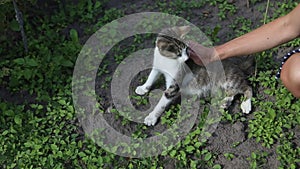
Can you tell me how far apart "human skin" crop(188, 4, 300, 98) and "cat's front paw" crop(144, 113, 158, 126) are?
58cm

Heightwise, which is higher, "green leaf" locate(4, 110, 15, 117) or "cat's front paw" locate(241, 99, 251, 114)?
"cat's front paw" locate(241, 99, 251, 114)

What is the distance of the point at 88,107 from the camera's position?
11.4 feet

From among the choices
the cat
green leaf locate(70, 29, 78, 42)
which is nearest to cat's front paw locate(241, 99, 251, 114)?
the cat

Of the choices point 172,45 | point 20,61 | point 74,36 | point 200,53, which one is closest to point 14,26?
point 20,61

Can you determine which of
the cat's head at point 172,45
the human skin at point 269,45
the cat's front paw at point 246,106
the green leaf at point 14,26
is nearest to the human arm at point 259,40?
the human skin at point 269,45

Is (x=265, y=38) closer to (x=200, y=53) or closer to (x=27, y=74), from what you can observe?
(x=200, y=53)

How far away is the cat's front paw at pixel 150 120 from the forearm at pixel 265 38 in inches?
29.3

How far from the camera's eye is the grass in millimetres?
3100

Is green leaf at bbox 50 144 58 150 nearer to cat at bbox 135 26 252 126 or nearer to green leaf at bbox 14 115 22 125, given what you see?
green leaf at bbox 14 115 22 125

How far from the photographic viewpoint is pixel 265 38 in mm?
2977

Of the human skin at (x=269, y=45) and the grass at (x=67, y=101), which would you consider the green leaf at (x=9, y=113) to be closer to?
the grass at (x=67, y=101)

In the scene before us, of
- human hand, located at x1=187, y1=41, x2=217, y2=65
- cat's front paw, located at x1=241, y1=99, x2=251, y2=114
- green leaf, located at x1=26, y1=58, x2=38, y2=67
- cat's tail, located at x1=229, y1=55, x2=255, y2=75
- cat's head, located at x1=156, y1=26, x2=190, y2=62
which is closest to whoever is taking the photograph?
cat's head, located at x1=156, y1=26, x2=190, y2=62

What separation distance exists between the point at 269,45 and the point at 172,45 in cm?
72

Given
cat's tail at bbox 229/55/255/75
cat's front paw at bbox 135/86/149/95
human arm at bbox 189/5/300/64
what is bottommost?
cat's front paw at bbox 135/86/149/95
